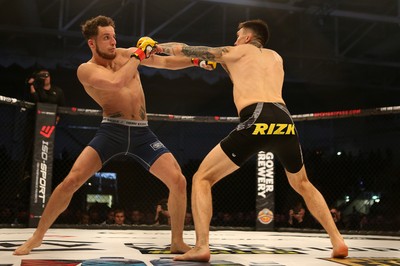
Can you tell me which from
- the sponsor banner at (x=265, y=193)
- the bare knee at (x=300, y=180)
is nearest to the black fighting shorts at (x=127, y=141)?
the bare knee at (x=300, y=180)

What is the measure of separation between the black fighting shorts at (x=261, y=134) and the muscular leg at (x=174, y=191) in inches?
15.8

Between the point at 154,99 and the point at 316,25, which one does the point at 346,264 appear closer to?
the point at 316,25

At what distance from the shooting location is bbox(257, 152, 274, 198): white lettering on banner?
4953mm

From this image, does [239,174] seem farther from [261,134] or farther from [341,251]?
[261,134]

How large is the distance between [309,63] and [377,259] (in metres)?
7.69

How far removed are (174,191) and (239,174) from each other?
7.13 meters

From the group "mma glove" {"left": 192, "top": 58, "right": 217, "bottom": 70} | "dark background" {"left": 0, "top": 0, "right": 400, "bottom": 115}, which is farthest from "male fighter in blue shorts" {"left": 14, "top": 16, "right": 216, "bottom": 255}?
"dark background" {"left": 0, "top": 0, "right": 400, "bottom": 115}

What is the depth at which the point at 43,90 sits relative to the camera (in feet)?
15.7

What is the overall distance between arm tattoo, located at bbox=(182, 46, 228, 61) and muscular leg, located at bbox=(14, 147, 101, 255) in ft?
2.50

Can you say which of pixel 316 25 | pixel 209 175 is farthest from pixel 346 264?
pixel 316 25

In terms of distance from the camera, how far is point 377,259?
2.25 metres

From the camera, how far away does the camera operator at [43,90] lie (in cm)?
468

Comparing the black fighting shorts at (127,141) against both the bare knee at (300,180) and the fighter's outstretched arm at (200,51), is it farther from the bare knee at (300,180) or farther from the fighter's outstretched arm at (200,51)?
the bare knee at (300,180)

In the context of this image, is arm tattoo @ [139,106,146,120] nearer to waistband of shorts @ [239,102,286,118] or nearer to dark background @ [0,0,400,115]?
waistband of shorts @ [239,102,286,118]
